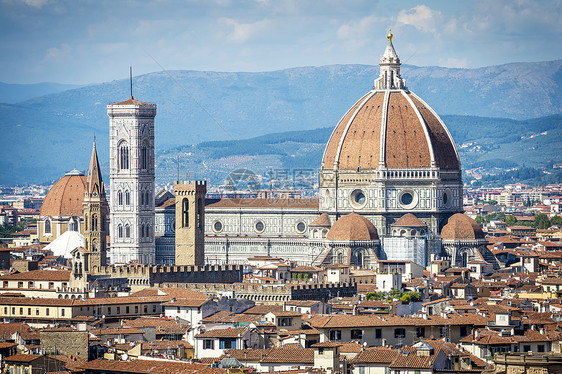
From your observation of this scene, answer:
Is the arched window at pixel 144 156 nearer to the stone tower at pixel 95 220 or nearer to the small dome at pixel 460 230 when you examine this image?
the stone tower at pixel 95 220

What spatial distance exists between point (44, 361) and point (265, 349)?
8301 mm

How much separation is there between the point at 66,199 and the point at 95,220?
3867cm

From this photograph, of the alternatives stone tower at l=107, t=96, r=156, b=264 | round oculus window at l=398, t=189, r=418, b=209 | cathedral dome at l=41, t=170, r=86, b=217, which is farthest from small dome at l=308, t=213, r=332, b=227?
cathedral dome at l=41, t=170, r=86, b=217

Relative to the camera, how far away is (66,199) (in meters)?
147

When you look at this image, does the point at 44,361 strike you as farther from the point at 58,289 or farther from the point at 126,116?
the point at 126,116

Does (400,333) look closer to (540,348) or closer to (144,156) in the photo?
(540,348)

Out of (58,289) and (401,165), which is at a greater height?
(401,165)

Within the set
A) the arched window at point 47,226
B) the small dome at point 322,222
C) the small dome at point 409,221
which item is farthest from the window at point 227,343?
the arched window at point 47,226

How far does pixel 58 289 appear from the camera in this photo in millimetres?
82375

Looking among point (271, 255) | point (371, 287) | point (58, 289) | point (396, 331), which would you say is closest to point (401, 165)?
point (271, 255)

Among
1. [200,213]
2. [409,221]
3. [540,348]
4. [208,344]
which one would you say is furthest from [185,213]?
[540,348]

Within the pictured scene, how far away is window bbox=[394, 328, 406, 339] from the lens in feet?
198

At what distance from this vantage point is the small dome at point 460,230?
11756 centimetres

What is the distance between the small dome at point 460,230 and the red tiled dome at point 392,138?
206 inches
